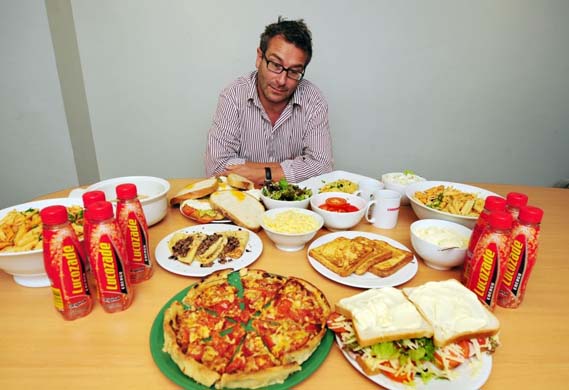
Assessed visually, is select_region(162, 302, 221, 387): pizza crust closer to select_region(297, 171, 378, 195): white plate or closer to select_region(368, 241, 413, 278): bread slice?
select_region(368, 241, 413, 278): bread slice

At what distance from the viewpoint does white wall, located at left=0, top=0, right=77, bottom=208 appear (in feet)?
10.6

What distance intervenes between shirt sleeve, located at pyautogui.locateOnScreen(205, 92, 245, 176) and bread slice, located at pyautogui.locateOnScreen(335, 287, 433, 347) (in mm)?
1962

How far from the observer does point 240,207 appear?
1833 millimetres

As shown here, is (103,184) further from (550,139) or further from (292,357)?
(550,139)

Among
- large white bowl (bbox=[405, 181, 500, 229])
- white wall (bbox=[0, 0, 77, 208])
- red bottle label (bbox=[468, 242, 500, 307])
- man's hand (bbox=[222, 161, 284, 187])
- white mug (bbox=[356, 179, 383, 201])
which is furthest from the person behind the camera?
white wall (bbox=[0, 0, 77, 208])

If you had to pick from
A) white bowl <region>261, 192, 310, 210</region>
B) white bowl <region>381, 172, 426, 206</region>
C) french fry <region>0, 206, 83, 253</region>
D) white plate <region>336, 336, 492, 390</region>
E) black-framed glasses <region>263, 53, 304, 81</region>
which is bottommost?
white plate <region>336, 336, 492, 390</region>

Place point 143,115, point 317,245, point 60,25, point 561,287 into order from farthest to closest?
point 143,115 → point 60,25 → point 317,245 → point 561,287

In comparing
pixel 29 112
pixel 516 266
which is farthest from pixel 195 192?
pixel 29 112

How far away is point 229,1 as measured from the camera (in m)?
3.45

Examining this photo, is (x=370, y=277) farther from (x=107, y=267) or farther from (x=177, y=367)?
(x=107, y=267)

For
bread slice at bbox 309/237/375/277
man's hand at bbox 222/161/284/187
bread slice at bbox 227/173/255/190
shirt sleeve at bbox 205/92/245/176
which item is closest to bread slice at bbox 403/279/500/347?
bread slice at bbox 309/237/375/277

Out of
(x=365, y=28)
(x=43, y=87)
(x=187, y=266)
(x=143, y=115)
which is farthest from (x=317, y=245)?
(x=43, y=87)

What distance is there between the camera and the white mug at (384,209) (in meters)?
1.71

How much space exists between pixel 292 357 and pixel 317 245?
0.65 metres
